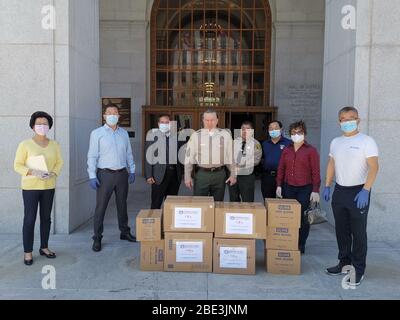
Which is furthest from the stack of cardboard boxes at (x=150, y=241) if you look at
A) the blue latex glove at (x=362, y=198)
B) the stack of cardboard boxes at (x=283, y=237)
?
the blue latex glove at (x=362, y=198)

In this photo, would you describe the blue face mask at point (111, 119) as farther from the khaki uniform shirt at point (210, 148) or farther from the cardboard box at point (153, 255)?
the cardboard box at point (153, 255)

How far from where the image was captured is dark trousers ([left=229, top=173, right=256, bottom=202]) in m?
5.96

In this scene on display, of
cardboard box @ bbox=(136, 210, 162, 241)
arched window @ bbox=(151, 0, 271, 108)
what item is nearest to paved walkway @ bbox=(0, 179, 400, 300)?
cardboard box @ bbox=(136, 210, 162, 241)

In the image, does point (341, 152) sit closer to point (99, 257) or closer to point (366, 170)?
point (366, 170)

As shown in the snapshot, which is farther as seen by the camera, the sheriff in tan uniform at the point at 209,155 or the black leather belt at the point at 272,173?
the black leather belt at the point at 272,173

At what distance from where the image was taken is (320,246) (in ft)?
19.4

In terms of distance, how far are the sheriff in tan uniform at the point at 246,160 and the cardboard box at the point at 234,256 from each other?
4.83 ft

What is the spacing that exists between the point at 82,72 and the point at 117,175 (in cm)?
221

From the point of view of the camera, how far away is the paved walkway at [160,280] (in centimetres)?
409

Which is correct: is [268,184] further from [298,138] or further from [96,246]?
[96,246]

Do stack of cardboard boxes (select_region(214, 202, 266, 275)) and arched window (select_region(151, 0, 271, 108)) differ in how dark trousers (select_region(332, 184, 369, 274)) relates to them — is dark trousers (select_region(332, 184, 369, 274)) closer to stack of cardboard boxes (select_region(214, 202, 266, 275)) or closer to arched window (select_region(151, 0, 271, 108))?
stack of cardboard boxes (select_region(214, 202, 266, 275))

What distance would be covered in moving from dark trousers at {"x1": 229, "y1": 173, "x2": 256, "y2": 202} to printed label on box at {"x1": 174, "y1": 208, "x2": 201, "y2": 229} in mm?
1512

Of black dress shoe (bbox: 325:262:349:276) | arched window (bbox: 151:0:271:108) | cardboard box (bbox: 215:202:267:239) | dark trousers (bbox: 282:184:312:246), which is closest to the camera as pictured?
cardboard box (bbox: 215:202:267:239)

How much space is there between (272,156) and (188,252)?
202 centimetres
